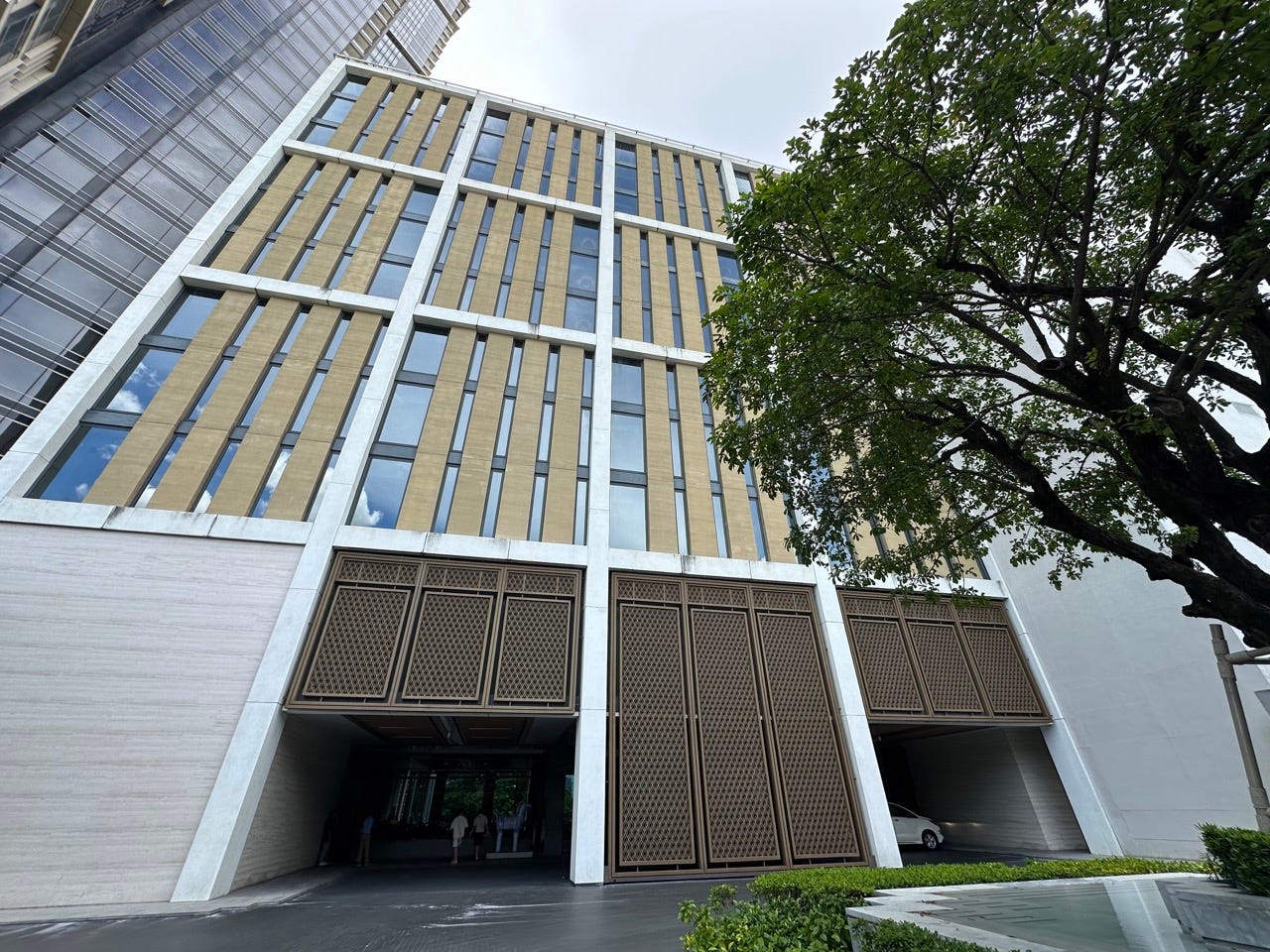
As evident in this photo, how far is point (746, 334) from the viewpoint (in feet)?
25.0

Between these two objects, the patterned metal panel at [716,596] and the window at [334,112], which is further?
the window at [334,112]

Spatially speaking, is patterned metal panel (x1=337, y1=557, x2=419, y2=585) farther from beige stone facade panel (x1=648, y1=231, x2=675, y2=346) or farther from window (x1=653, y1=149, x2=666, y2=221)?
window (x1=653, y1=149, x2=666, y2=221)

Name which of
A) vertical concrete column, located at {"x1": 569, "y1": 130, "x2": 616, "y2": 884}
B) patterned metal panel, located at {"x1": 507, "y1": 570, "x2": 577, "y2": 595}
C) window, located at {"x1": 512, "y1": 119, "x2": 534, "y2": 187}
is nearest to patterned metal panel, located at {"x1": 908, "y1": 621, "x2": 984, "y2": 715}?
vertical concrete column, located at {"x1": 569, "y1": 130, "x2": 616, "y2": 884}

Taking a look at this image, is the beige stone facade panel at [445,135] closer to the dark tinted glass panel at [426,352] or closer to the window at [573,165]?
the window at [573,165]

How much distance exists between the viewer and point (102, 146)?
1877 centimetres

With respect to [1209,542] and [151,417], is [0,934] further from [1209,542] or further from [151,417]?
[1209,542]

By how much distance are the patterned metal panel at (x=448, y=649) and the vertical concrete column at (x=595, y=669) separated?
227cm

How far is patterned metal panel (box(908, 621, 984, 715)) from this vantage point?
13.9 m

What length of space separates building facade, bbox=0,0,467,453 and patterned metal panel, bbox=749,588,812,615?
18.4m

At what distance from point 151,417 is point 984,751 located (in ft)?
79.2

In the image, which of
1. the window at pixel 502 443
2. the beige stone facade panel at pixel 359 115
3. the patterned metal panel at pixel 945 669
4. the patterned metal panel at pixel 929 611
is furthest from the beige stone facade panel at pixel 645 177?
the patterned metal panel at pixel 945 669

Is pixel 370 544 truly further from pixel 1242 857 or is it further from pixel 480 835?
pixel 1242 857

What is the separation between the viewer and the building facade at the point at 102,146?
587 inches

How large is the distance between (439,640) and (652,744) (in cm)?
514
